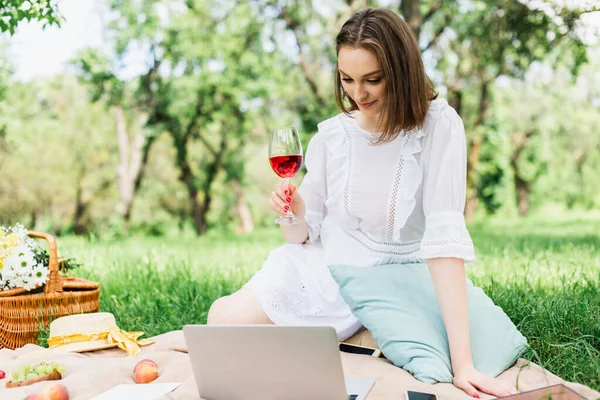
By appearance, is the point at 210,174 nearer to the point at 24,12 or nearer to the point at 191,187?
the point at 191,187

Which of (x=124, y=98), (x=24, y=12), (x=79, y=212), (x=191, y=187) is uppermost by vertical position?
(x=124, y=98)

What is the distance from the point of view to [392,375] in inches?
96.3

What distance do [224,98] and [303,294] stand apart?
49.1ft

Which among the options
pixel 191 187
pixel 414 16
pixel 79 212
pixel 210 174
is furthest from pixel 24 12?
pixel 79 212

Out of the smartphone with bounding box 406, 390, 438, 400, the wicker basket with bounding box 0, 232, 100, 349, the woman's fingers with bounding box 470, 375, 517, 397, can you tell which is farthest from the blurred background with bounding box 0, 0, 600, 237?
the woman's fingers with bounding box 470, 375, 517, 397

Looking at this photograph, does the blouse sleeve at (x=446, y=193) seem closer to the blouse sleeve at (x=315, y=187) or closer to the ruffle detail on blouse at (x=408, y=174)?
the ruffle detail on blouse at (x=408, y=174)

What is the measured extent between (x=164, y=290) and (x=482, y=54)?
9132 millimetres

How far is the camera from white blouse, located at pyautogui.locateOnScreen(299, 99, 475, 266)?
2539 mm

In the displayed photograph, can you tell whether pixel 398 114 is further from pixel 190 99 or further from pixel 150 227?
pixel 150 227

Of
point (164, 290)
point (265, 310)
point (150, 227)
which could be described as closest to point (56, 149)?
point (150, 227)

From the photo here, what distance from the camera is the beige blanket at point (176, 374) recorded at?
2297 mm

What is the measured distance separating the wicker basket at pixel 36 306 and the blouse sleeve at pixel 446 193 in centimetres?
205

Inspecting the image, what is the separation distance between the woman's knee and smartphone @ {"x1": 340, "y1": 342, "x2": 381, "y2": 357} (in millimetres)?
381

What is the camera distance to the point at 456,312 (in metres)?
2.41
